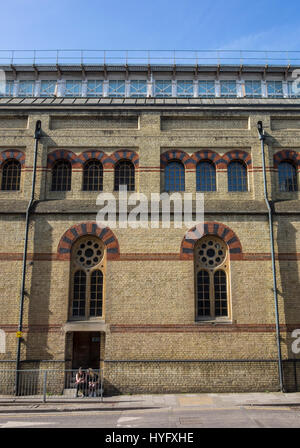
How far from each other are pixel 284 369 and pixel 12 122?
16.5 m

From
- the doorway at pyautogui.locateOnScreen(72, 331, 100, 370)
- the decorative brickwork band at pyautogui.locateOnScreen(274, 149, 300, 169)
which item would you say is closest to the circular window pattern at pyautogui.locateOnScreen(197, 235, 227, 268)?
the decorative brickwork band at pyautogui.locateOnScreen(274, 149, 300, 169)

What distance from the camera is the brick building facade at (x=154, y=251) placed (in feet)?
50.2

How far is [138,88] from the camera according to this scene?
114 ft

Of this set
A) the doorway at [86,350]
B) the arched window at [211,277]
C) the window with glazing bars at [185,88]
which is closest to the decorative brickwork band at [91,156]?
the arched window at [211,277]

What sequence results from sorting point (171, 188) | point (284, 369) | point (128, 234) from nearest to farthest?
point (284, 369) < point (128, 234) < point (171, 188)

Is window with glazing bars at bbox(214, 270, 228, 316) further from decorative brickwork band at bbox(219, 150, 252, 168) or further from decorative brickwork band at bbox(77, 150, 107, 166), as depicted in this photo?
decorative brickwork band at bbox(77, 150, 107, 166)

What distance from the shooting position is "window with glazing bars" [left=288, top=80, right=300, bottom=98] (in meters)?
35.3

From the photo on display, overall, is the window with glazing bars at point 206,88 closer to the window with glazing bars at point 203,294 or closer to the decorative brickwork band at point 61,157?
the decorative brickwork band at point 61,157

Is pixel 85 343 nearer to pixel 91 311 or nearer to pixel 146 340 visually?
pixel 91 311

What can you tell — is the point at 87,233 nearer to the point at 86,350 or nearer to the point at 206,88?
the point at 86,350

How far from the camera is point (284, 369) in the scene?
15289 millimetres

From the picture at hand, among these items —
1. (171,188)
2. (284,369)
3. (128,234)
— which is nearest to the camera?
(284,369)

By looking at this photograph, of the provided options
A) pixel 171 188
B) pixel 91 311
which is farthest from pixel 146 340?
pixel 171 188

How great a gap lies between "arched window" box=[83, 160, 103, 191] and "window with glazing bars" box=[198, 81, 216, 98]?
68.8 ft
